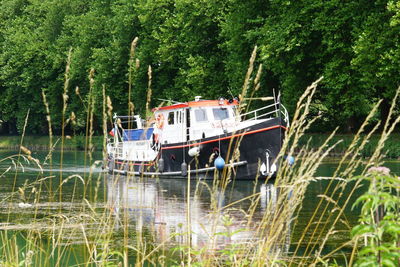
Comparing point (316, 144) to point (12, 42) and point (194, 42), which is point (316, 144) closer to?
point (194, 42)

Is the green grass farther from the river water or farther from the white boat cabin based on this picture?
the river water

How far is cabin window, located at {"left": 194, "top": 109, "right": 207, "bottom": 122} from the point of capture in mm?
27562

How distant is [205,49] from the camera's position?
155 ft

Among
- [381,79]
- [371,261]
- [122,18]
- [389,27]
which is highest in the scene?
[122,18]

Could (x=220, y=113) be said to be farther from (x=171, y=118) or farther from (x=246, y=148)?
(x=246, y=148)

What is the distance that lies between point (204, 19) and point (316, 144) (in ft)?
34.0

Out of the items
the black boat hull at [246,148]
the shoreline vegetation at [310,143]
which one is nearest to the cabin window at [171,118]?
the black boat hull at [246,148]

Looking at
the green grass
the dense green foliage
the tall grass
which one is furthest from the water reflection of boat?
the green grass

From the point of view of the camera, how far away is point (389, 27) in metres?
32.6

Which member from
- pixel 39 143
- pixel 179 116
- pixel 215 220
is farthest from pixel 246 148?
pixel 39 143

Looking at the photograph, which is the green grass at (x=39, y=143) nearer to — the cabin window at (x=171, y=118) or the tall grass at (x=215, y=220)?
the cabin window at (x=171, y=118)

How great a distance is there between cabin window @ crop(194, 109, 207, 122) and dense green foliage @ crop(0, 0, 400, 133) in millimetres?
8026

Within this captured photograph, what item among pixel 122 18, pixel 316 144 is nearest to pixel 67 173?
pixel 316 144

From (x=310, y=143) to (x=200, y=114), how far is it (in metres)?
14.3
